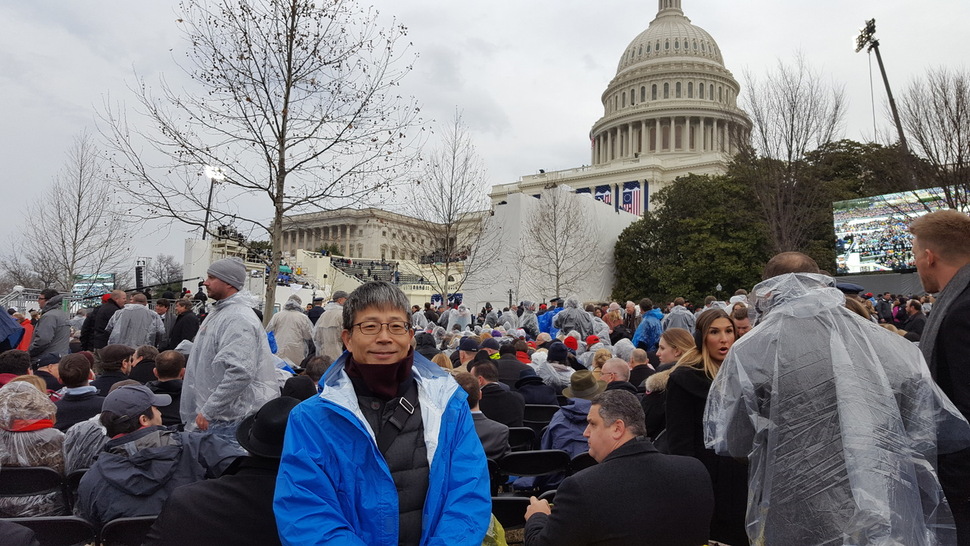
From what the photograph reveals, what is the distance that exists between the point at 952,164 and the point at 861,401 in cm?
1912

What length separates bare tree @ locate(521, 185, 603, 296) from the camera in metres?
33.1

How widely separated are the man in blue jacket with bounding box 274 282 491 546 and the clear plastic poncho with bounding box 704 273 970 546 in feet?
3.79

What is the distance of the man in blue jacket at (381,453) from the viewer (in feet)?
6.53

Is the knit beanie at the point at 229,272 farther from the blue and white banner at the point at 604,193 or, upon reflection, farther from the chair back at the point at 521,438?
the blue and white banner at the point at 604,193

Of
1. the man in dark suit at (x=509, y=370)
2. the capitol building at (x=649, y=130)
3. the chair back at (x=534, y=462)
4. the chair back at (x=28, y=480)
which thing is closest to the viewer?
the chair back at (x=28, y=480)

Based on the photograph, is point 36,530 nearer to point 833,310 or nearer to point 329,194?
point 833,310

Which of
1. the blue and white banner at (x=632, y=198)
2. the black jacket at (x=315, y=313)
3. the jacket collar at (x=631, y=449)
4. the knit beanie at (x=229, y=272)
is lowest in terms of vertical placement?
the jacket collar at (x=631, y=449)

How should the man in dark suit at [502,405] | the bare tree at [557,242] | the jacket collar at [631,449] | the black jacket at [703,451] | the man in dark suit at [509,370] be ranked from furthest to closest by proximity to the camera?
the bare tree at [557,242] < the man in dark suit at [509,370] < the man in dark suit at [502,405] < the black jacket at [703,451] < the jacket collar at [631,449]

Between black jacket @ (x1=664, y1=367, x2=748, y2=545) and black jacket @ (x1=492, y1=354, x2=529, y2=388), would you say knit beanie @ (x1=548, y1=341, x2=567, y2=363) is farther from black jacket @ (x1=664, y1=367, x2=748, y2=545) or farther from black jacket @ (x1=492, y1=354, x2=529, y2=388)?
black jacket @ (x1=664, y1=367, x2=748, y2=545)

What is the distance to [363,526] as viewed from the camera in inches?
81.1

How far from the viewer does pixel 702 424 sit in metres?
3.27

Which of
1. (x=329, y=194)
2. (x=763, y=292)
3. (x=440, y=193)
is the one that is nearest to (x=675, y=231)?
(x=440, y=193)

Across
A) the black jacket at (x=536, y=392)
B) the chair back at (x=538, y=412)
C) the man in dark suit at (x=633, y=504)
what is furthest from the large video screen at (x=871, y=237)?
the man in dark suit at (x=633, y=504)

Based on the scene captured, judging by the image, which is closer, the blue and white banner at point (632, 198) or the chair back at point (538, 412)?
the chair back at point (538, 412)
